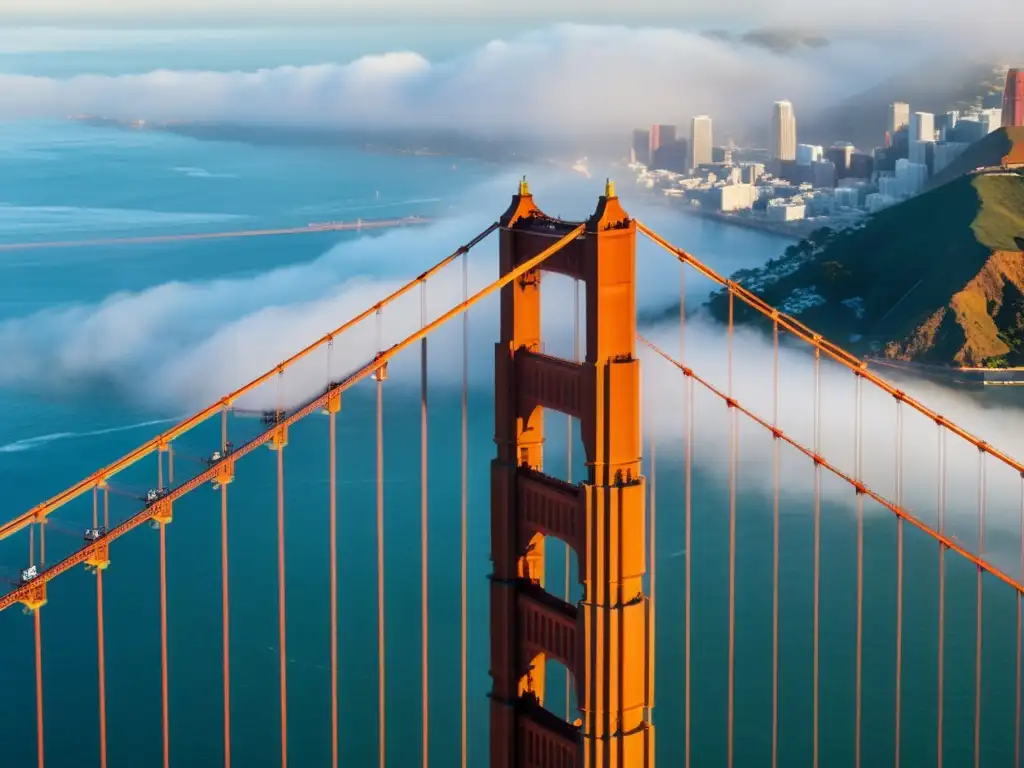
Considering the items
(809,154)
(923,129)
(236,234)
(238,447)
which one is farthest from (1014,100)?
(238,447)

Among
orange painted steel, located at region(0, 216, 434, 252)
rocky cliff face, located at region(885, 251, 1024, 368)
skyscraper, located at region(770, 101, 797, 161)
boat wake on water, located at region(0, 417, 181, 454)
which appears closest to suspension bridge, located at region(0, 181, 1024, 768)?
boat wake on water, located at region(0, 417, 181, 454)

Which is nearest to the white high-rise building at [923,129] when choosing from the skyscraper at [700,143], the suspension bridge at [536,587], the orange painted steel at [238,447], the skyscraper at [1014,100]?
the skyscraper at [1014,100]

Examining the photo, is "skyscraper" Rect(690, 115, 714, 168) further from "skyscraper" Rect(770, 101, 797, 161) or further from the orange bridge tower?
the orange bridge tower

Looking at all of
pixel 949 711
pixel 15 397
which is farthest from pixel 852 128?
pixel 949 711

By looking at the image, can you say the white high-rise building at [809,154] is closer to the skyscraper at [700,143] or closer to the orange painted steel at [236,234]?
the skyscraper at [700,143]

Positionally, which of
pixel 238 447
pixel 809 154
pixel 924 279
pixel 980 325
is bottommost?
pixel 980 325

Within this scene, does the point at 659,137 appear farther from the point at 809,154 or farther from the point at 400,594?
the point at 400,594

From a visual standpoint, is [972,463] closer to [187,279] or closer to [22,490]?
[22,490]
